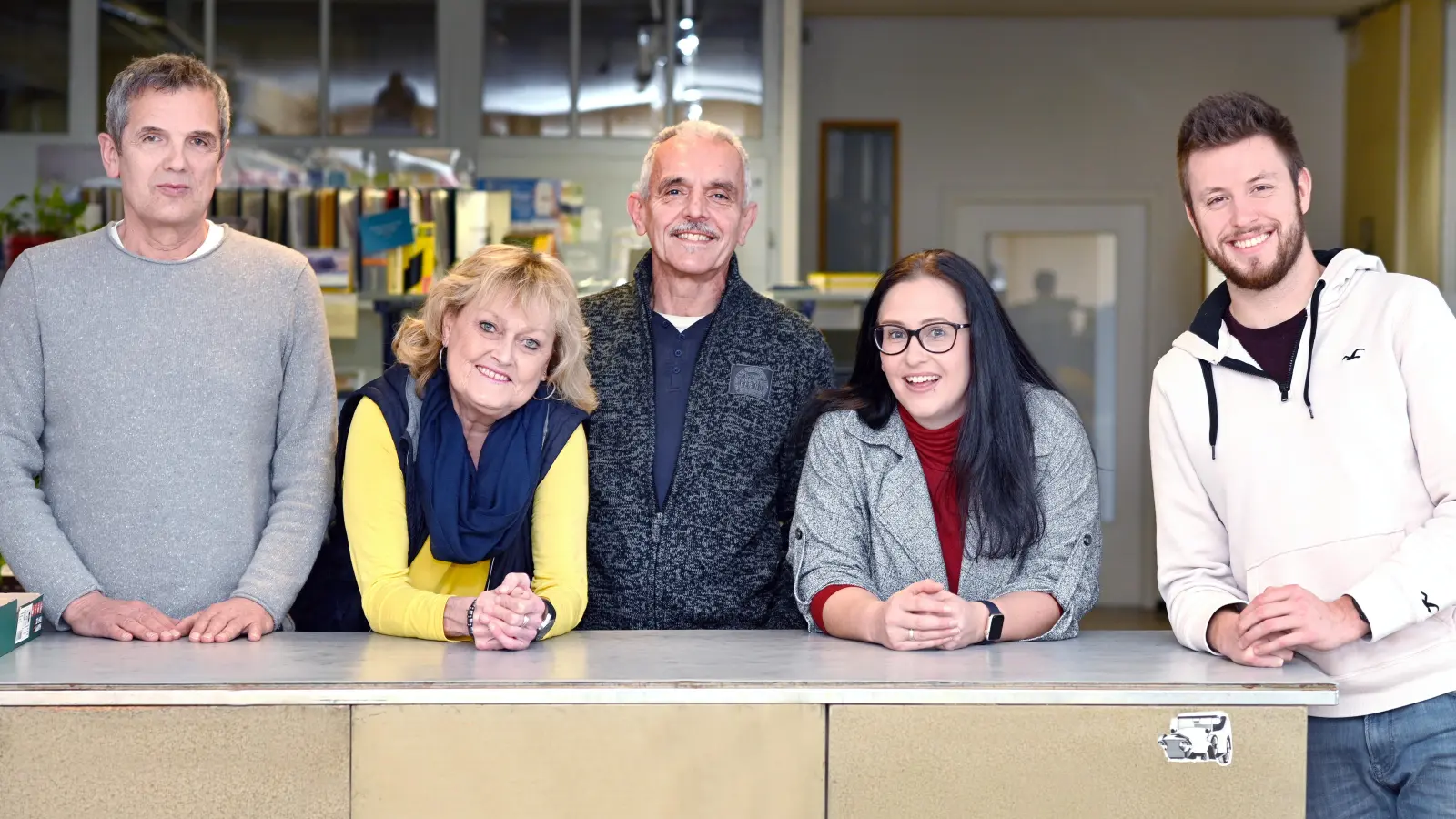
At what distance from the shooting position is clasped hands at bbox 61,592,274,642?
6.32 ft

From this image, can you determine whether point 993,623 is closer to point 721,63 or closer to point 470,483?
point 470,483

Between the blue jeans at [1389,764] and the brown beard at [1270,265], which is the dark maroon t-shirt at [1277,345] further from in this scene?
the blue jeans at [1389,764]

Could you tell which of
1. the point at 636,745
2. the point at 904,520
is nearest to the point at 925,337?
the point at 904,520

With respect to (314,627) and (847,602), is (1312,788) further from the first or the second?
(314,627)

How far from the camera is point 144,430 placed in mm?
2051

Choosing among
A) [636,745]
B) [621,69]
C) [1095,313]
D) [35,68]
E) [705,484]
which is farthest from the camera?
[1095,313]

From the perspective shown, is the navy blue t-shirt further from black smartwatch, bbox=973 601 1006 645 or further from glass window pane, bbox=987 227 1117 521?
glass window pane, bbox=987 227 1117 521

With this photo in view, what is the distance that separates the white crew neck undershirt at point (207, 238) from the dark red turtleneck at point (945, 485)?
1.08 meters

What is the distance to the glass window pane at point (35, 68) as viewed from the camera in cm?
505

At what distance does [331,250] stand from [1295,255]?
3209 millimetres

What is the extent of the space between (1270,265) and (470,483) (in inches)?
45.5

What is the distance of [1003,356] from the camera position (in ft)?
6.86

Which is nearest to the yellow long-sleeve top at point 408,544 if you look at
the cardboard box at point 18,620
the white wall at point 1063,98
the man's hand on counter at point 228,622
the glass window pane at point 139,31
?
the man's hand on counter at point 228,622

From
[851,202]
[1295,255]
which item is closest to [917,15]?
[851,202]
